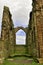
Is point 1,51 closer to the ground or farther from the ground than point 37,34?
closer to the ground

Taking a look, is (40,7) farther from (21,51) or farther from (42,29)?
(21,51)

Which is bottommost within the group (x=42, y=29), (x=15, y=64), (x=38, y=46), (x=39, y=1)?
(x=15, y=64)

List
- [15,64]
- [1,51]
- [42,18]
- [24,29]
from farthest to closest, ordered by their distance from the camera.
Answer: [24,29], [1,51], [42,18], [15,64]

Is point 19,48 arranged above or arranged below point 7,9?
below

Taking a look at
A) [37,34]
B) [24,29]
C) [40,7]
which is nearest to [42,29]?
[37,34]

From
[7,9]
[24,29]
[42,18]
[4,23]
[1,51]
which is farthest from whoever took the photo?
[24,29]

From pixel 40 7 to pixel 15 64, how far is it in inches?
192

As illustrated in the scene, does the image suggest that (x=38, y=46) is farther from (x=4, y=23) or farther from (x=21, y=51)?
(x=21, y=51)

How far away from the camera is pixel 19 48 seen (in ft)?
103

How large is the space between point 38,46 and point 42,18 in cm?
219

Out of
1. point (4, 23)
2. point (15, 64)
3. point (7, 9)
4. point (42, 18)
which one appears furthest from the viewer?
point (7, 9)

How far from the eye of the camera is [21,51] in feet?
99.0

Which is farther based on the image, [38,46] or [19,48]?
[19,48]

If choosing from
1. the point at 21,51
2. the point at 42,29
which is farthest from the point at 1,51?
the point at 21,51
